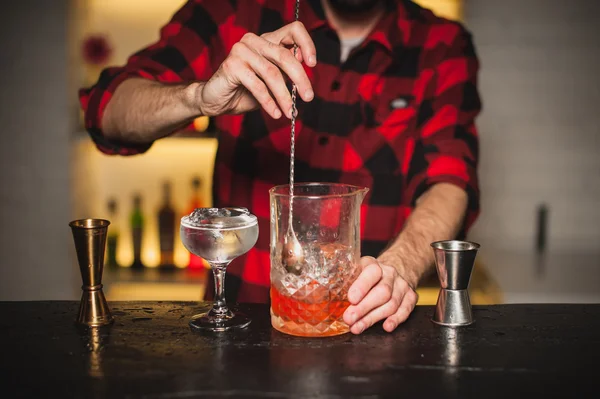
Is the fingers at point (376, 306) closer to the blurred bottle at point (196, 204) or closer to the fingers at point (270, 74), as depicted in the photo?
the fingers at point (270, 74)

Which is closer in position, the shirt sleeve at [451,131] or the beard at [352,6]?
the shirt sleeve at [451,131]

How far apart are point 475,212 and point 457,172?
0.43ft

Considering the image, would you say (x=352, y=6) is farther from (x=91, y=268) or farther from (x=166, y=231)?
(x=166, y=231)

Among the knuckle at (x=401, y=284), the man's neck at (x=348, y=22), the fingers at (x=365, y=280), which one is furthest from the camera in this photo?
the man's neck at (x=348, y=22)

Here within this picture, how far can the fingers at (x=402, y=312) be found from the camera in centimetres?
113

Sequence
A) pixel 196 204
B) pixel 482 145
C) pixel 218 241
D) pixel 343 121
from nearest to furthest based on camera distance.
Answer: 1. pixel 218 241
2. pixel 343 121
3. pixel 196 204
4. pixel 482 145

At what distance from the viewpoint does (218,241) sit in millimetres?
1097

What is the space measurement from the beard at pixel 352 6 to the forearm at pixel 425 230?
0.60 meters

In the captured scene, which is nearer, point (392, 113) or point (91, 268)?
point (91, 268)

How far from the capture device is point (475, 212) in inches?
72.9

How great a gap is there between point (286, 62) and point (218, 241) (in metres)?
0.34

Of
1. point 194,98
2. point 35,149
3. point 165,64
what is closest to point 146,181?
point 35,149

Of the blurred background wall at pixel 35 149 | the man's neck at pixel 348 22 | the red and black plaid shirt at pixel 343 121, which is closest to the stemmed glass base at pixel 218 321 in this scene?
the red and black plaid shirt at pixel 343 121

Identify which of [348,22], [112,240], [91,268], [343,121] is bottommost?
[112,240]
